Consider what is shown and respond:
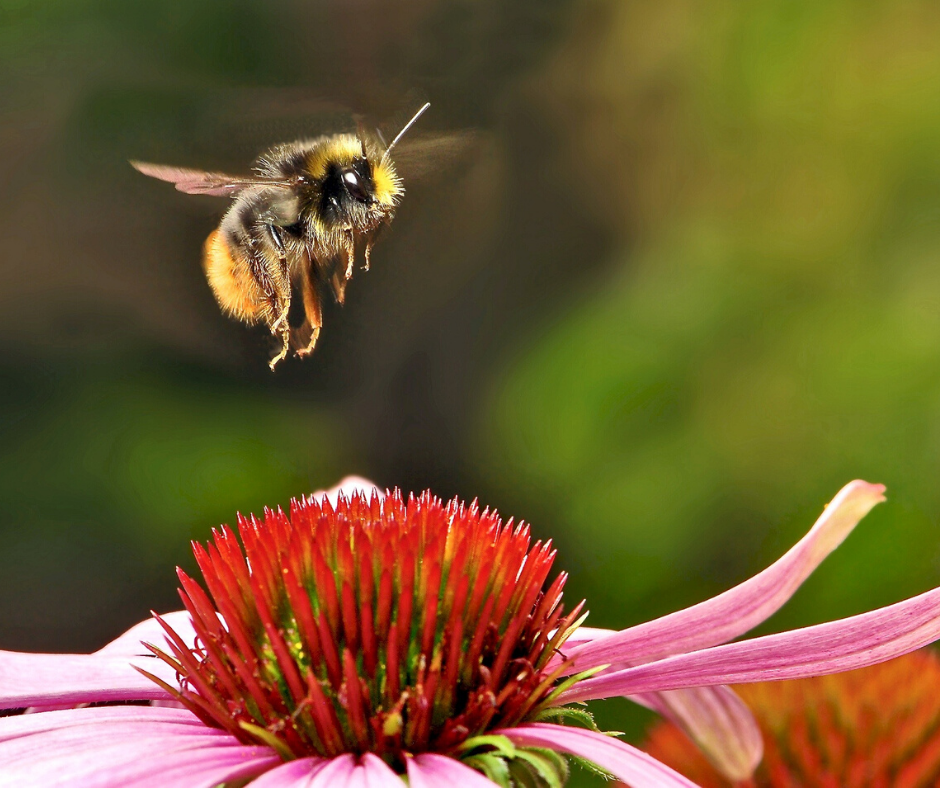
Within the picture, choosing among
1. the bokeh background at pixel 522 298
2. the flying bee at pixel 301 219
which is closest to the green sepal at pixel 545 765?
the flying bee at pixel 301 219

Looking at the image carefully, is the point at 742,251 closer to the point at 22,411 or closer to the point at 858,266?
the point at 858,266

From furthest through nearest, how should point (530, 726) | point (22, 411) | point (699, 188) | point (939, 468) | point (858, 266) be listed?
point (699, 188) < point (22, 411) < point (858, 266) < point (939, 468) < point (530, 726)

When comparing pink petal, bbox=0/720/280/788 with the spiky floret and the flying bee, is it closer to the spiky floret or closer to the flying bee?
the spiky floret

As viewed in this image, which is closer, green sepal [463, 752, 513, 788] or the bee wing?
green sepal [463, 752, 513, 788]

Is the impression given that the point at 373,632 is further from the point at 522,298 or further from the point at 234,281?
the point at 522,298

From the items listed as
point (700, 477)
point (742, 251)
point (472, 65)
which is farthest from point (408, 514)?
point (472, 65)

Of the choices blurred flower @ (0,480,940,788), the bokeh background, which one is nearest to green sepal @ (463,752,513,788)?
blurred flower @ (0,480,940,788)

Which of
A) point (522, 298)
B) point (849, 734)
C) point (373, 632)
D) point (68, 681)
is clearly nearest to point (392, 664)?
point (373, 632)
